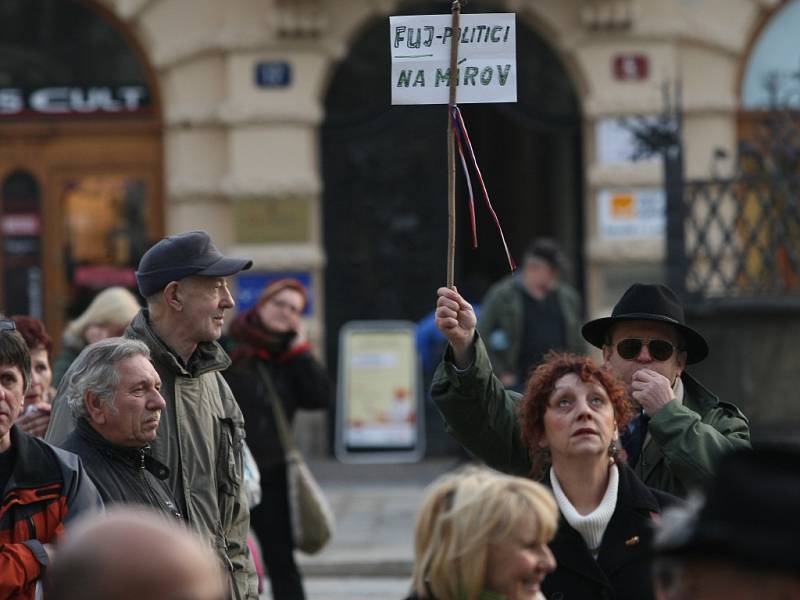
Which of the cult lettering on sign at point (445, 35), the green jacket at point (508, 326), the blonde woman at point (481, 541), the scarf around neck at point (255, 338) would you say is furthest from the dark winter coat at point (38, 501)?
the green jacket at point (508, 326)

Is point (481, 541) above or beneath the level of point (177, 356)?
beneath

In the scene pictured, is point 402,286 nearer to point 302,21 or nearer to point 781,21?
point 302,21

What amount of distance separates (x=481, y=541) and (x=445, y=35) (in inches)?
90.8

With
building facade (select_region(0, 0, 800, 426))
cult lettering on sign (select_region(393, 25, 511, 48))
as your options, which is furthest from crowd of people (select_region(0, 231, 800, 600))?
building facade (select_region(0, 0, 800, 426))

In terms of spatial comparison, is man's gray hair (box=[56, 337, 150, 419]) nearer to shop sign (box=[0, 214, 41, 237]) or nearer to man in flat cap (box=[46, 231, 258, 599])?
man in flat cap (box=[46, 231, 258, 599])

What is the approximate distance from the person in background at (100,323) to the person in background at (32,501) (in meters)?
2.94

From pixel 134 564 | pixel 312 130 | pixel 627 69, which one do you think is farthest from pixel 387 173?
pixel 134 564

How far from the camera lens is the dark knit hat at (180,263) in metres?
6.01

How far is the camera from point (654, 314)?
19.3 feet

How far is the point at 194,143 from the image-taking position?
16.4 metres

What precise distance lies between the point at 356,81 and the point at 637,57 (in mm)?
2406

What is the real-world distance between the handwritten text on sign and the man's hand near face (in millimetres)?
936

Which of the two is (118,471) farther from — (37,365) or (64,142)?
(64,142)

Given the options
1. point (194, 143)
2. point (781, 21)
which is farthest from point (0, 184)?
point (781, 21)
